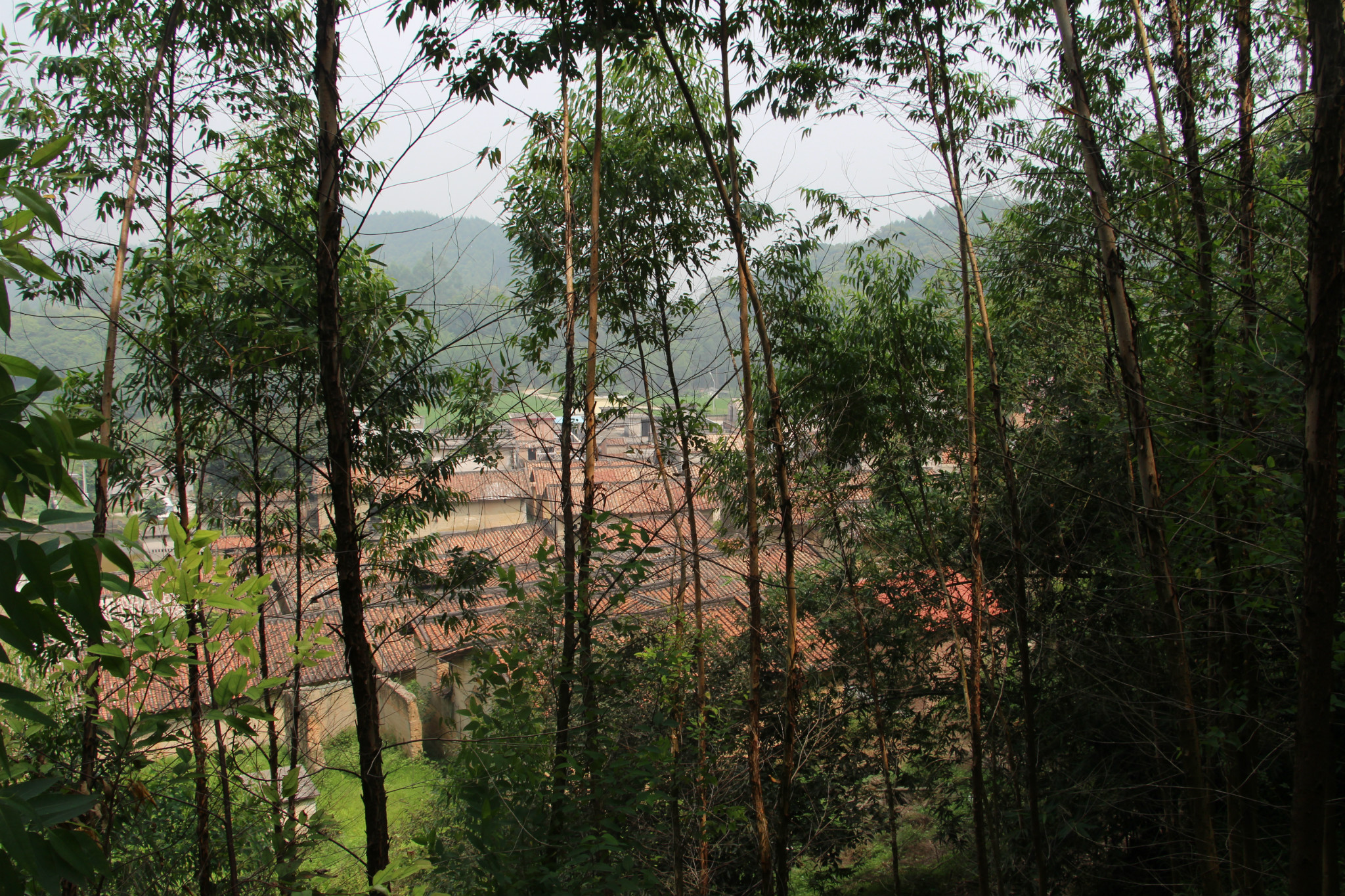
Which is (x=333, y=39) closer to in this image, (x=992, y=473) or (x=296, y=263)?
(x=296, y=263)

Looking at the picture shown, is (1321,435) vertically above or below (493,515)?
above

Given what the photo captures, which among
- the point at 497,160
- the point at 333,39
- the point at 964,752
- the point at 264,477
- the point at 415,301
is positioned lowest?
the point at 964,752

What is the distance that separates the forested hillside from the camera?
227 centimetres

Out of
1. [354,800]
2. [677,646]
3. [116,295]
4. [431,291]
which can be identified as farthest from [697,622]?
[354,800]

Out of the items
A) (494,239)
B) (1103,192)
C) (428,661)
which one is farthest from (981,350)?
(428,661)

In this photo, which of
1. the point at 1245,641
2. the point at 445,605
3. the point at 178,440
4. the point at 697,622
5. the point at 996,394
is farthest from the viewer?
the point at 445,605

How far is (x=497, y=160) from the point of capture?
4367mm

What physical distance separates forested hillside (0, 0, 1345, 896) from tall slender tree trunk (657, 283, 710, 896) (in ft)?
0.39

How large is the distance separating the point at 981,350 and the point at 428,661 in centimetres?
1266

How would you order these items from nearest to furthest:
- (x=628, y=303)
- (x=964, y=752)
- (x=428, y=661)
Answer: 1. (x=628, y=303)
2. (x=964, y=752)
3. (x=428, y=661)

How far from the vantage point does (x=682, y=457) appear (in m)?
6.82

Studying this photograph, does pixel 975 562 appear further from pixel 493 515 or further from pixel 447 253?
pixel 493 515

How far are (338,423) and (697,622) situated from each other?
14.3ft

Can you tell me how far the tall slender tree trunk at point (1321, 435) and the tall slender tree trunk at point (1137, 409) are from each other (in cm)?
101
